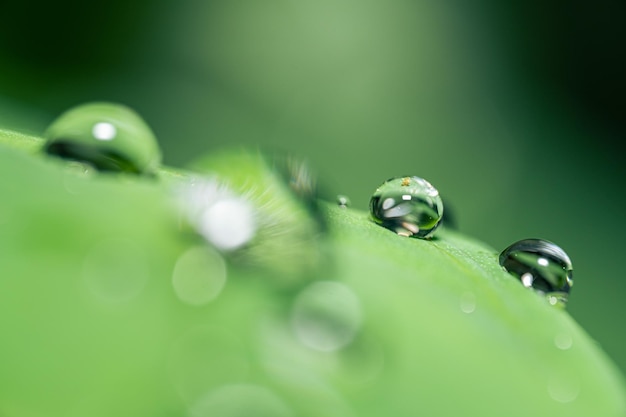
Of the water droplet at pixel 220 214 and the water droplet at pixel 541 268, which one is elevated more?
the water droplet at pixel 220 214

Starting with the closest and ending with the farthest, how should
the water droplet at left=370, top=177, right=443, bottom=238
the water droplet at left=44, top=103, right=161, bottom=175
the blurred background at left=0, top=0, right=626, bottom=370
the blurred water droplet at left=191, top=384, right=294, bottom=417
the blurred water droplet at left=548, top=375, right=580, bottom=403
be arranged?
the blurred water droplet at left=191, top=384, right=294, bottom=417
the blurred water droplet at left=548, top=375, right=580, bottom=403
the water droplet at left=44, top=103, right=161, bottom=175
the water droplet at left=370, top=177, right=443, bottom=238
the blurred background at left=0, top=0, right=626, bottom=370

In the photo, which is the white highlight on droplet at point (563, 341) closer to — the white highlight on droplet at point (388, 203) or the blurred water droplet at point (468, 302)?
the blurred water droplet at point (468, 302)

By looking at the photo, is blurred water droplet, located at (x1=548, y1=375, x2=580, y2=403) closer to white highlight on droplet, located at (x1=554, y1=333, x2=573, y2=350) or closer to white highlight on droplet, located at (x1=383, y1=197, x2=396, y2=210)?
white highlight on droplet, located at (x1=554, y1=333, x2=573, y2=350)

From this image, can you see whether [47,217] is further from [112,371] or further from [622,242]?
[622,242]

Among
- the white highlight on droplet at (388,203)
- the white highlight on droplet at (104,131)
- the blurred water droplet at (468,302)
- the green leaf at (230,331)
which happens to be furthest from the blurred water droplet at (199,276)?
the white highlight on droplet at (388,203)

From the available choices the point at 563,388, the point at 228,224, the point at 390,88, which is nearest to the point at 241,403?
the point at 228,224

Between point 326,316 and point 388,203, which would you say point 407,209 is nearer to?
point 388,203

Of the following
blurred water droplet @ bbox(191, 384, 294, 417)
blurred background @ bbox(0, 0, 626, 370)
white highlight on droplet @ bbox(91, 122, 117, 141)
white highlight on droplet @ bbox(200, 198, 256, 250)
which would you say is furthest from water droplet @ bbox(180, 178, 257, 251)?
blurred background @ bbox(0, 0, 626, 370)
